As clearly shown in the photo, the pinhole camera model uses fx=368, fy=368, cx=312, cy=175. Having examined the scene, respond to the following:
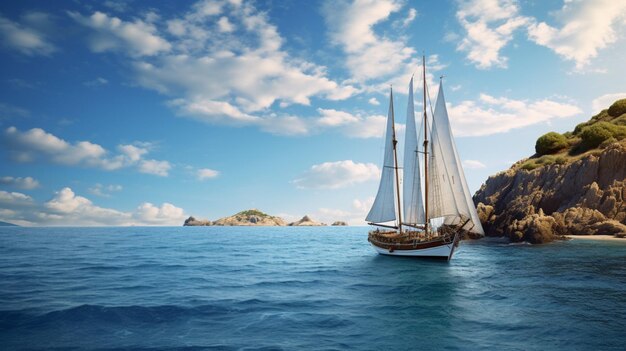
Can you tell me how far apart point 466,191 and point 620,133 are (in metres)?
60.4

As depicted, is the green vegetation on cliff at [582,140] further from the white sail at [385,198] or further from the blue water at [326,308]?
the blue water at [326,308]

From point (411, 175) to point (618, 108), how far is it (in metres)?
80.6

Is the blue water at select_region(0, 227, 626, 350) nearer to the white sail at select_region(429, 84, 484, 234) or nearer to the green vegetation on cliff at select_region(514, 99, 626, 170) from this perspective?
the white sail at select_region(429, 84, 484, 234)

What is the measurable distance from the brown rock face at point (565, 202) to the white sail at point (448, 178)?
22713mm

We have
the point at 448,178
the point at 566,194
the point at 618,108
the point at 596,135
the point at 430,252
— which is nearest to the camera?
the point at 448,178

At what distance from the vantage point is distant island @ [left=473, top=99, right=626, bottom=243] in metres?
61.5

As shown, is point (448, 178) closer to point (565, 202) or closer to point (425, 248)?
point (425, 248)

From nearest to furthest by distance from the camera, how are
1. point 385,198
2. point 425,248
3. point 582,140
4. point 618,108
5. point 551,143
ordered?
point 425,248 < point 385,198 < point 582,140 < point 551,143 < point 618,108

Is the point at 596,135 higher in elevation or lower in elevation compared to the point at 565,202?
higher

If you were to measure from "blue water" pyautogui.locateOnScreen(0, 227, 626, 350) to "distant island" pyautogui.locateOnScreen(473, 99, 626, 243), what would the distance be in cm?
2457

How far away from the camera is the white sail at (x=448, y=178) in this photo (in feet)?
145

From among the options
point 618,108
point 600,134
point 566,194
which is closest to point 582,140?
point 600,134

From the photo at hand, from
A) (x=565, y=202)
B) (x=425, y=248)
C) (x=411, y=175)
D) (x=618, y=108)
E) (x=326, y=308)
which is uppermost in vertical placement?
(x=618, y=108)

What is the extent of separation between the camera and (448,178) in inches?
1836
